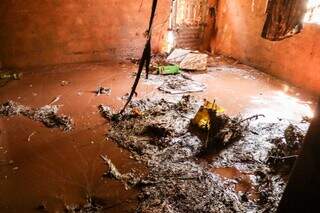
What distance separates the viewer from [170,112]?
6.41 m

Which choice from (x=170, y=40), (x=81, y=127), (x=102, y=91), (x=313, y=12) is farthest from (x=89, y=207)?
(x=170, y=40)

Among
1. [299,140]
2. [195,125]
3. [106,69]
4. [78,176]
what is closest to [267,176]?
[299,140]

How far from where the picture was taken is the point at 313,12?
7.88m

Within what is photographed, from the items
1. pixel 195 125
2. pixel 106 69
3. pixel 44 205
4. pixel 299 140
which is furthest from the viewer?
pixel 106 69

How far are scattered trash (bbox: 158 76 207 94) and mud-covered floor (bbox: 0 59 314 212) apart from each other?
231 mm

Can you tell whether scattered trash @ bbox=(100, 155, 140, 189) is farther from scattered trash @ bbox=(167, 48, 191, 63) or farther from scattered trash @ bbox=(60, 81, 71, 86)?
scattered trash @ bbox=(167, 48, 191, 63)

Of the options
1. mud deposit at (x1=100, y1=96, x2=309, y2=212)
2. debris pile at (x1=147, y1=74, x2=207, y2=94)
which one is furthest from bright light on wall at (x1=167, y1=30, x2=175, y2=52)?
mud deposit at (x1=100, y1=96, x2=309, y2=212)

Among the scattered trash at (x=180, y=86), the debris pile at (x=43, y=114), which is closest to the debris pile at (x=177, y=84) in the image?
the scattered trash at (x=180, y=86)

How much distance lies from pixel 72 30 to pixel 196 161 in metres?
5.83

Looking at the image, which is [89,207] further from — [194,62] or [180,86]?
[194,62]

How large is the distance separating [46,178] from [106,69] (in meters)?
5.02

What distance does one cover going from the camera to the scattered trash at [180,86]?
25.3 ft

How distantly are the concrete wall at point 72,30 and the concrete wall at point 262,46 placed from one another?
2.15 m

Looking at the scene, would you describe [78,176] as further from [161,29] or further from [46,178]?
[161,29]
